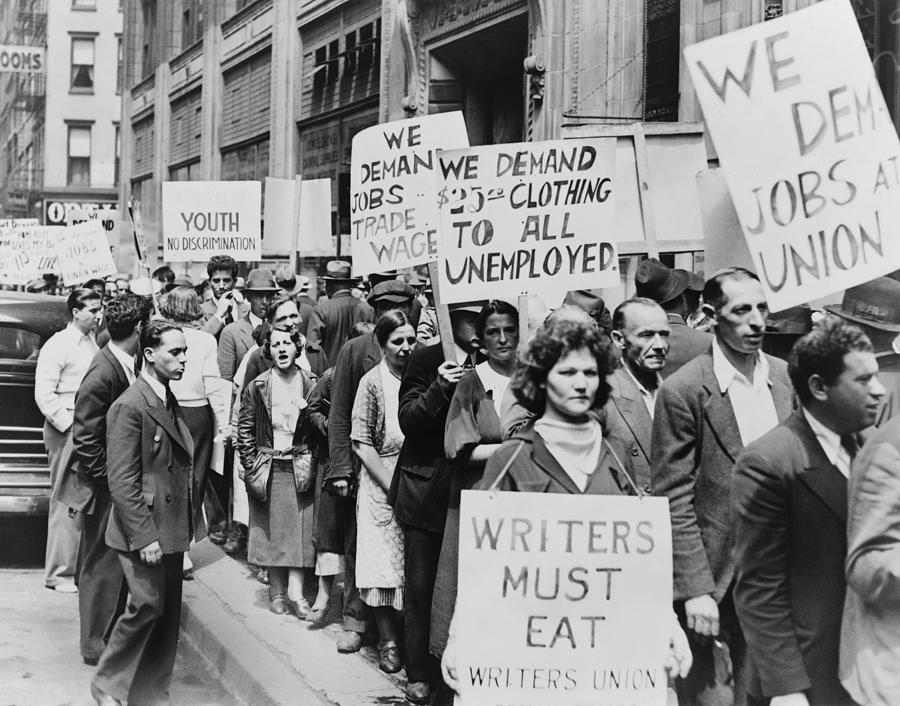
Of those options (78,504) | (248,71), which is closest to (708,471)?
(78,504)

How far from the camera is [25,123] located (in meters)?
78.6

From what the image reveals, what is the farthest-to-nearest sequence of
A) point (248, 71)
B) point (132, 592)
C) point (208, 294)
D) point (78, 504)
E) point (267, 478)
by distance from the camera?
point (248, 71)
point (208, 294)
point (267, 478)
point (78, 504)
point (132, 592)

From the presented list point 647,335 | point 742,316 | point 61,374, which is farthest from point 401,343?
point 61,374

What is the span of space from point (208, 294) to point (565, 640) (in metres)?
10.3

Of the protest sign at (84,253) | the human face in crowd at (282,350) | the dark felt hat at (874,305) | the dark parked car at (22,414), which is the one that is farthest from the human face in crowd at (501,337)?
the protest sign at (84,253)

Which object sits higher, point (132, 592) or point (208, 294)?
point (208, 294)

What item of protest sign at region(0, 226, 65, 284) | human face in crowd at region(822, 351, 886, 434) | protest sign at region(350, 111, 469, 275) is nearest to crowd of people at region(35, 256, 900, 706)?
human face in crowd at region(822, 351, 886, 434)

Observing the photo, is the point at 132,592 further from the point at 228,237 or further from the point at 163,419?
the point at 228,237

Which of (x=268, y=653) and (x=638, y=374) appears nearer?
(x=638, y=374)

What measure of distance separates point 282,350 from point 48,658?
2.25 meters

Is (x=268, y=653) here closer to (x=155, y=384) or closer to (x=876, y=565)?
(x=155, y=384)

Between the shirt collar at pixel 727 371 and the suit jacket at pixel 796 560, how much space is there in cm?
79

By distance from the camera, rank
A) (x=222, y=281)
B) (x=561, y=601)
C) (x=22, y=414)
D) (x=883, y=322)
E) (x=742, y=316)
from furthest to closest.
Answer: (x=222, y=281), (x=22, y=414), (x=742, y=316), (x=883, y=322), (x=561, y=601)

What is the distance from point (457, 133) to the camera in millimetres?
6715
